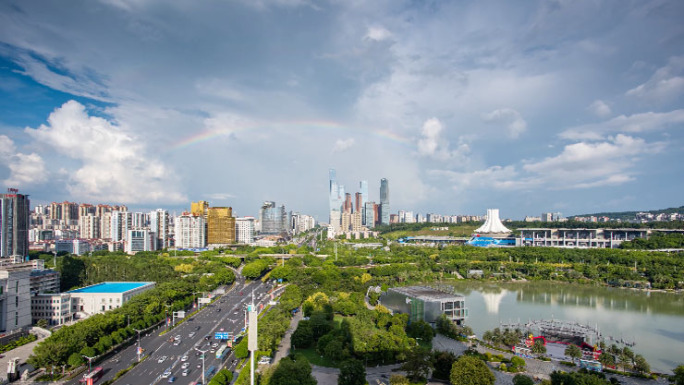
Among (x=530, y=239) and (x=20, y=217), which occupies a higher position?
(x=20, y=217)

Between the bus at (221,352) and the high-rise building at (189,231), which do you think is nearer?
the bus at (221,352)

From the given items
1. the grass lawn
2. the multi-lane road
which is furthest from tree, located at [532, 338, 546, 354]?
the multi-lane road

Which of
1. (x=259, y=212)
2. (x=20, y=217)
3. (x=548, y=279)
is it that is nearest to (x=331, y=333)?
(x=548, y=279)

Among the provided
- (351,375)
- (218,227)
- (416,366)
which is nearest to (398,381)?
(416,366)

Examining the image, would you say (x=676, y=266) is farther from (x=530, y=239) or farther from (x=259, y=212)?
(x=259, y=212)

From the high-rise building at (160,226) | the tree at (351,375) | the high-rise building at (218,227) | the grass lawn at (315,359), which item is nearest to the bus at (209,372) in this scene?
the grass lawn at (315,359)

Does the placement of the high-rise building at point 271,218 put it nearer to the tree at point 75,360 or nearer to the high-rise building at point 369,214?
the high-rise building at point 369,214

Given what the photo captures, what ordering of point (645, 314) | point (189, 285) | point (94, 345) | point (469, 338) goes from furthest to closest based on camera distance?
1. point (189, 285)
2. point (645, 314)
3. point (469, 338)
4. point (94, 345)
